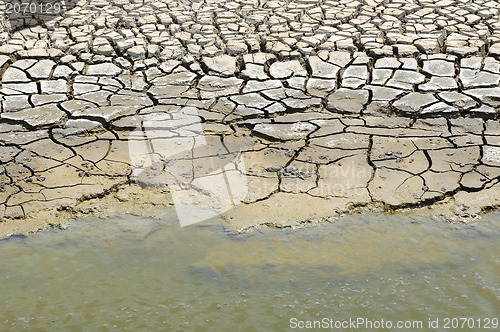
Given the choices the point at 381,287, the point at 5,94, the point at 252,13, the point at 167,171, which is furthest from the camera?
the point at 252,13

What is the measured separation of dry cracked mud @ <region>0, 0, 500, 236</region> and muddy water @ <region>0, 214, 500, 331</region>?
24cm

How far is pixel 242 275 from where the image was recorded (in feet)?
12.2

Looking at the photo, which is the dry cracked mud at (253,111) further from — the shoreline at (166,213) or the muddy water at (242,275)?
the muddy water at (242,275)

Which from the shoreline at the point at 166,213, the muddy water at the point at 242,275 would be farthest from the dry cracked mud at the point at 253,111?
the muddy water at the point at 242,275

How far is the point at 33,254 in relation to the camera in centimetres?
399

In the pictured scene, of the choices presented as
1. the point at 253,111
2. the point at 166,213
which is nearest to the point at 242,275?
the point at 166,213

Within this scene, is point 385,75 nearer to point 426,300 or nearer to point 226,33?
point 226,33

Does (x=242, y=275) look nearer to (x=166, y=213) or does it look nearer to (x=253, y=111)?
(x=166, y=213)

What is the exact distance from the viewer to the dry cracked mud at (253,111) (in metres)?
4.54

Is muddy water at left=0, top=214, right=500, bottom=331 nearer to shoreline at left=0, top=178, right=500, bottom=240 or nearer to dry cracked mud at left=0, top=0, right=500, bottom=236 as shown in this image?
shoreline at left=0, top=178, right=500, bottom=240

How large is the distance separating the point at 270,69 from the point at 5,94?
2577mm

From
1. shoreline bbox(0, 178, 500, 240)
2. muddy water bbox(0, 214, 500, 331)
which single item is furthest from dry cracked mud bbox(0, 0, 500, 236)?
muddy water bbox(0, 214, 500, 331)

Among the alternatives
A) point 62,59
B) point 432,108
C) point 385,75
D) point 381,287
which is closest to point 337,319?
point 381,287

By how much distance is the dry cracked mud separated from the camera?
454 cm
